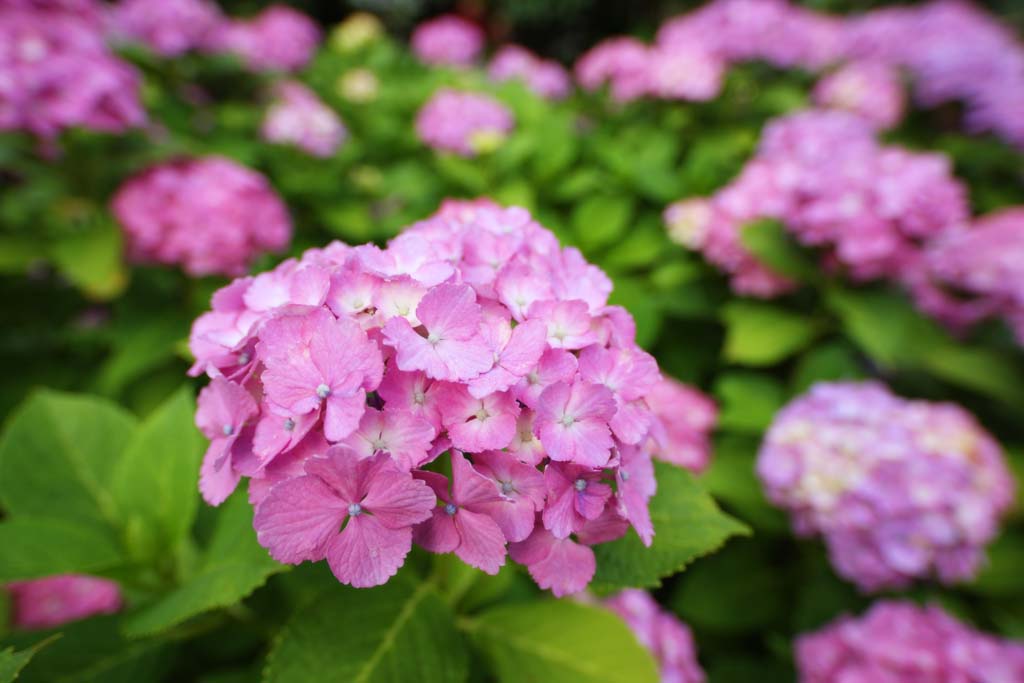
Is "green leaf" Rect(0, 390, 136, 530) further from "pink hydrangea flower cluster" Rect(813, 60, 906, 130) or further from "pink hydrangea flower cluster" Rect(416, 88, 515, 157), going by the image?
"pink hydrangea flower cluster" Rect(813, 60, 906, 130)

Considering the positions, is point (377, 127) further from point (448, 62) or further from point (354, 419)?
point (354, 419)

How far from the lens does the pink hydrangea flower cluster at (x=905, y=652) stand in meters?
1.20

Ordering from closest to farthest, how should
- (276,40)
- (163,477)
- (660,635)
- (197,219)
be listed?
(163,477) → (660,635) → (197,219) → (276,40)

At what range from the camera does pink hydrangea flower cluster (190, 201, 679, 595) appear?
54cm

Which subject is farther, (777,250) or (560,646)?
(777,250)

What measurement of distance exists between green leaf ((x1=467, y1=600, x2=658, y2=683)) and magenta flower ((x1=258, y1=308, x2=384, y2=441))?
477 millimetres

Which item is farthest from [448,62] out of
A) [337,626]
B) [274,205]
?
[337,626]

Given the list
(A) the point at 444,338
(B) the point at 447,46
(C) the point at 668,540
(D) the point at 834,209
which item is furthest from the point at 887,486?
(B) the point at 447,46

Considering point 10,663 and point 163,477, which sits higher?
point 10,663

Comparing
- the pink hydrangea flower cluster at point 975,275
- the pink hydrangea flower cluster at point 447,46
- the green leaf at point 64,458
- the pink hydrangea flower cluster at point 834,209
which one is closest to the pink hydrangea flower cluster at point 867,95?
the pink hydrangea flower cluster at point 834,209

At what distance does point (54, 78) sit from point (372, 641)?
1730 mm

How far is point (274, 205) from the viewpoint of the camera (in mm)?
1904

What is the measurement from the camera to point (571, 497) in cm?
57

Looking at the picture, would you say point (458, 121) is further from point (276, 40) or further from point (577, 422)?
point (577, 422)
